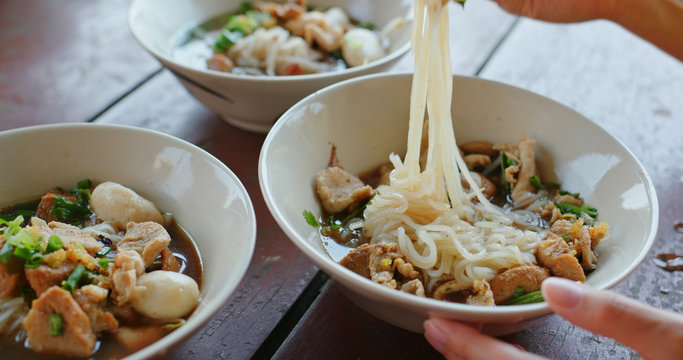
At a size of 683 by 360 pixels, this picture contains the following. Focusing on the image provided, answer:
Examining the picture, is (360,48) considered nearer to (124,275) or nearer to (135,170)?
(135,170)

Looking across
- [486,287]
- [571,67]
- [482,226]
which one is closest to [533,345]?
[486,287]

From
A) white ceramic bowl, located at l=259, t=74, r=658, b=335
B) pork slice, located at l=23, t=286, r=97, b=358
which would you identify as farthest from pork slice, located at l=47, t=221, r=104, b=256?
white ceramic bowl, located at l=259, t=74, r=658, b=335

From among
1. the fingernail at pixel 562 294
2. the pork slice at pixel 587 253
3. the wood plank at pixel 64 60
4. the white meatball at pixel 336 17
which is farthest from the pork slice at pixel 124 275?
the white meatball at pixel 336 17

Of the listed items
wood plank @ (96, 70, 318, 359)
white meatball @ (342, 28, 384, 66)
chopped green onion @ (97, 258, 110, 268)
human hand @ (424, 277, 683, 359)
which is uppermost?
human hand @ (424, 277, 683, 359)

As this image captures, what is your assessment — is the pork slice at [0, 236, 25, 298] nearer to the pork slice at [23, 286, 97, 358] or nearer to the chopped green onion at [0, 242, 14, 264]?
the chopped green onion at [0, 242, 14, 264]

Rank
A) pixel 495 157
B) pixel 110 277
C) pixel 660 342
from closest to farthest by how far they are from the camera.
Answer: pixel 660 342, pixel 110 277, pixel 495 157

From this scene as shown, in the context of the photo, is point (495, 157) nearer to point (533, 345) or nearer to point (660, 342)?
point (533, 345)

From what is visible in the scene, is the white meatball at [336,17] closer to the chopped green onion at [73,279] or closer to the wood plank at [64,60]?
the wood plank at [64,60]
